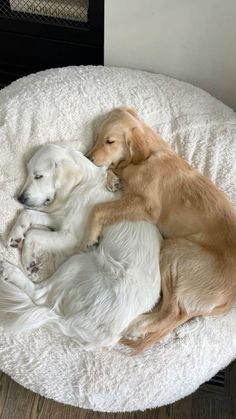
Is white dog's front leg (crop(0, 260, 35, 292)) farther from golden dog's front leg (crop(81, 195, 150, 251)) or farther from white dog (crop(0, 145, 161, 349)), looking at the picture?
golden dog's front leg (crop(81, 195, 150, 251))

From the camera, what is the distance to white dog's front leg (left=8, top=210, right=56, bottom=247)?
78.1 inches

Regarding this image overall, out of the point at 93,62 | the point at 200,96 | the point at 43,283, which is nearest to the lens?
the point at 43,283

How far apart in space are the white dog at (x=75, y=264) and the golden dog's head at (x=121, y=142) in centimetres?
6

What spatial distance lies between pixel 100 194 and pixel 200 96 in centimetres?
64

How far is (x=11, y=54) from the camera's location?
2611mm

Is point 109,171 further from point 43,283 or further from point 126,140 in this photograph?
point 43,283

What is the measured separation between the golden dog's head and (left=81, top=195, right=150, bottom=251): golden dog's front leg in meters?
0.16

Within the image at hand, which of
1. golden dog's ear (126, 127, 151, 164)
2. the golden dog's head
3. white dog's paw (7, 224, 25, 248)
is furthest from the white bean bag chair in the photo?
golden dog's ear (126, 127, 151, 164)

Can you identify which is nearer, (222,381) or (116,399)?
(116,399)

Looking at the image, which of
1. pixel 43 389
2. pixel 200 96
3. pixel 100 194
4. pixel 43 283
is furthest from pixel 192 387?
pixel 200 96

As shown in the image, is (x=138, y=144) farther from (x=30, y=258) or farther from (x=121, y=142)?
(x=30, y=258)

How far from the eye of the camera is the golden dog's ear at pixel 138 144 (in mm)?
1969

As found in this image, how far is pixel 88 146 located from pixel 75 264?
53 cm

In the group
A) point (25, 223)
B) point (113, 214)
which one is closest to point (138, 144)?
point (113, 214)
